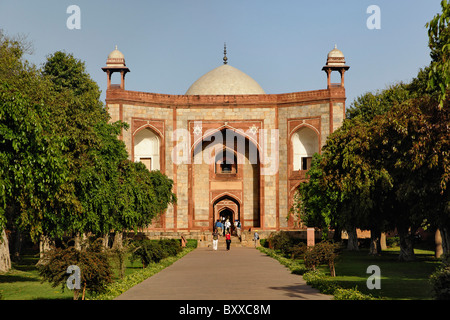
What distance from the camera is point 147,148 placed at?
42.0 meters

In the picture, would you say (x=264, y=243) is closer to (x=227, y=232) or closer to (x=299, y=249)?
(x=227, y=232)

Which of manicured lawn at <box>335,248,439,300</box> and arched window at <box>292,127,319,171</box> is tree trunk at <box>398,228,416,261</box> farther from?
arched window at <box>292,127,319,171</box>

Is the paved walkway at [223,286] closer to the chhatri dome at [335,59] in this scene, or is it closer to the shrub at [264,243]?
the shrub at [264,243]

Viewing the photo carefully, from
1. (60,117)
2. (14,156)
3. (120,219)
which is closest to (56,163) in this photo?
(14,156)

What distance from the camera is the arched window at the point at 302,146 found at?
41.5m

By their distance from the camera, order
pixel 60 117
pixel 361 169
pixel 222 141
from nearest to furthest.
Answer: pixel 361 169, pixel 60 117, pixel 222 141

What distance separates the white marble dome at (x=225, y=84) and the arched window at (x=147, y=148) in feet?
18.2

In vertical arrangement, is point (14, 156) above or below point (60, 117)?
below

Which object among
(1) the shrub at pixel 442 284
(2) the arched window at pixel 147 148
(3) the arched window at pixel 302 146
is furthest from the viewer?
(2) the arched window at pixel 147 148

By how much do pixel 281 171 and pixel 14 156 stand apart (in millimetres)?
29518

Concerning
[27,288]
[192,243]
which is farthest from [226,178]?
[27,288]

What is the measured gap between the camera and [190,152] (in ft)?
135

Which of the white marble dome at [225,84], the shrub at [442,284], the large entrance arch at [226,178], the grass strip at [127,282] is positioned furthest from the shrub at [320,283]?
the white marble dome at [225,84]
